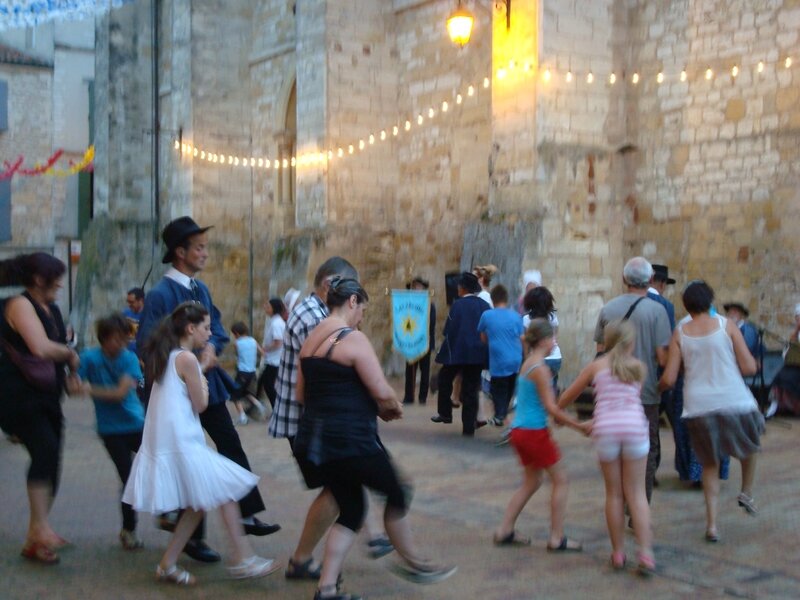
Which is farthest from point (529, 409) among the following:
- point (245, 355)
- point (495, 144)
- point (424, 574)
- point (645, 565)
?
point (495, 144)

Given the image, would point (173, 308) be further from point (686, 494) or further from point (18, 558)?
point (686, 494)

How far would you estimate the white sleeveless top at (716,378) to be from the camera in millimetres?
5879

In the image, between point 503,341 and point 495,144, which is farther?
point 495,144

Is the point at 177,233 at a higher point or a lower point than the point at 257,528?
higher

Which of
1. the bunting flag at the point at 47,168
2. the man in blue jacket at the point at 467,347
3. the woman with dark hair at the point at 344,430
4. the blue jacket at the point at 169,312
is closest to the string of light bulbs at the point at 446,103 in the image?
the man in blue jacket at the point at 467,347

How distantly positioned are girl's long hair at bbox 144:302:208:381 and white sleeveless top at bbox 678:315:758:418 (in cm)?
289

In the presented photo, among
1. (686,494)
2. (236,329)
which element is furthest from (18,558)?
(236,329)

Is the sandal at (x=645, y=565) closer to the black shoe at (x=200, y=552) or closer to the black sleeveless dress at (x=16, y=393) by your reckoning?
the black shoe at (x=200, y=552)

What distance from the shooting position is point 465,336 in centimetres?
987

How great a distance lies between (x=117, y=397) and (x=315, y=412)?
165cm

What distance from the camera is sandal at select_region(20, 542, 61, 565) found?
536 cm

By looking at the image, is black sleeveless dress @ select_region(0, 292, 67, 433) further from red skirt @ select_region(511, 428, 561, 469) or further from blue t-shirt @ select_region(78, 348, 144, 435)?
red skirt @ select_region(511, 428, 561, 469)

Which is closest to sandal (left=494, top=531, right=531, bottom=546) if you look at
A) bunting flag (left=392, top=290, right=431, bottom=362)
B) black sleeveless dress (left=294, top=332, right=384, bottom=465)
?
black sleeveless dress (left=294, top=332, right=384, bottom=465)

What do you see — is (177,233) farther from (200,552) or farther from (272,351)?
(272,351)
